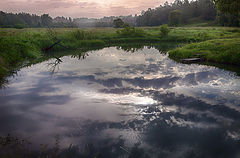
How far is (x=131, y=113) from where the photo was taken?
413 inches

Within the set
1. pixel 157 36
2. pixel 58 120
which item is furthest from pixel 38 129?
pixel 157 36

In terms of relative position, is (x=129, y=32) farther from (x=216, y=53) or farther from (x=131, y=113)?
(x=131, y=113)

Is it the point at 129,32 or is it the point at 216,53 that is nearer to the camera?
the point at 216,53

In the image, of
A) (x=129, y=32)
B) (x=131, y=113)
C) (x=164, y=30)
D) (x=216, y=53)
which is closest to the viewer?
(x=131, y=113)

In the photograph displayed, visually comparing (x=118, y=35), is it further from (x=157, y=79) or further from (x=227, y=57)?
(x=157, y=79)

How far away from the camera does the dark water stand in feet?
25.9

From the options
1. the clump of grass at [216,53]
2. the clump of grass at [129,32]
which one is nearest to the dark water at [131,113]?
the clump of grass at [216,53]

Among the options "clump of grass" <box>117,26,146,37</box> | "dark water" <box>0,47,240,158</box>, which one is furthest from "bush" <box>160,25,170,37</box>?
"dark water" <box>0,47,240,158</box>

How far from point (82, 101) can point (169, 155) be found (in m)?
7.19

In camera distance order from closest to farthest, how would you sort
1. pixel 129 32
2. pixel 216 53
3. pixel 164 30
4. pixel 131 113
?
pixel 131 113
pixel 216 53
pixel 164 30
pixel 129 32

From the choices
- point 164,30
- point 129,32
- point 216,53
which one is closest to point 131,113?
point 216,53

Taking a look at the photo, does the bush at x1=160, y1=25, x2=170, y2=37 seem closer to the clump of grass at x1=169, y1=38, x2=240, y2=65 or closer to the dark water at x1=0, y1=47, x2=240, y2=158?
the clump of grass at x1=169, y1=38, x2=240, y2=65

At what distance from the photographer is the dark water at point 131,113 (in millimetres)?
7898

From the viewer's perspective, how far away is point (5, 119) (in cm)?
1010
